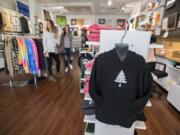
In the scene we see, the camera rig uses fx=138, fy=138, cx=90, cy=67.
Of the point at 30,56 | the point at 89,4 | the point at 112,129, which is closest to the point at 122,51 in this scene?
the point at 112,129

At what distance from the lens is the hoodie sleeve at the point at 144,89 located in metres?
1.12

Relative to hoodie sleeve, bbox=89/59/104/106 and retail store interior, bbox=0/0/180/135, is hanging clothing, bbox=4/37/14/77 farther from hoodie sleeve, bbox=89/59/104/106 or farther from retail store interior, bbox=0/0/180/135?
hoodie sleeve, bbox=89/59/104/106

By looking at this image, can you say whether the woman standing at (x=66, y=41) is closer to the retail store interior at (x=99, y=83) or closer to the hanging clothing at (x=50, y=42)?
the retail store interior at (x=99, y=83)

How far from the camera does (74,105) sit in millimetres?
2814

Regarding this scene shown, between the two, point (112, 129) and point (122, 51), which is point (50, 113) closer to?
point (112, 129)

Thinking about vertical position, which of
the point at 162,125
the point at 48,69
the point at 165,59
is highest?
the point at 165,59

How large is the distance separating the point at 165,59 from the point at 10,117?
12.6ft

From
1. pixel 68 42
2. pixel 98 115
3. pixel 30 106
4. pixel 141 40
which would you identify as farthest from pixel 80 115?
pixel 68 42

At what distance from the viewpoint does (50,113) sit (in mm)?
2512

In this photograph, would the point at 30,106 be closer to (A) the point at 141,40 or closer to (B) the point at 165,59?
(A) the point at 141,40

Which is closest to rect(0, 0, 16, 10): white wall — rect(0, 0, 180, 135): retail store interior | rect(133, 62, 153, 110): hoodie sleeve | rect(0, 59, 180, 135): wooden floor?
rect(0, 0, 180, 135): retail store interior

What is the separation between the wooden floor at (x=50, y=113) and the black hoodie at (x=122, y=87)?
1.10 metres

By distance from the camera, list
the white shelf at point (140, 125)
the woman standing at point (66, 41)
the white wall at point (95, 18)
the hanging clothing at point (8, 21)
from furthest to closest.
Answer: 1. the white wall at point (95, 18)
2. the woman standing at point (66, 41)
3. the hanging clothing at point (8, 21)
4. the white shelf at point (140, 125)

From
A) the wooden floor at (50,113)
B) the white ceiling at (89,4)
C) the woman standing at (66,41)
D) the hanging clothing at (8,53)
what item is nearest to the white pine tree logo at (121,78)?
the wooden floor at (50,113)
